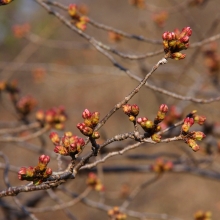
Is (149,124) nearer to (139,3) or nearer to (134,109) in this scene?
(134,109)

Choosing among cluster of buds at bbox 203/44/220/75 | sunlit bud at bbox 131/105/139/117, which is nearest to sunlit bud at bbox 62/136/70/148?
sunlit bud at bbox 131/105/139/117

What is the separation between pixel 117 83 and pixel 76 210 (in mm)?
4749

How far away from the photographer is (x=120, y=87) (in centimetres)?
1059

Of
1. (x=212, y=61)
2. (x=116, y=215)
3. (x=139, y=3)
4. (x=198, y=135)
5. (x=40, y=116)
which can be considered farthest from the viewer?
(x=212, y=61)

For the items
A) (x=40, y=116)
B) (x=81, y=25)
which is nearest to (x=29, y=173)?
(x=81, y=25)

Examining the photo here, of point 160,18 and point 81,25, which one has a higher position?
point 160,18

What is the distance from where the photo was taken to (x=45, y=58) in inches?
483

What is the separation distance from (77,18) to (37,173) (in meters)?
1.12

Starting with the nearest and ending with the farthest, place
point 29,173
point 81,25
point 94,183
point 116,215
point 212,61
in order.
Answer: point 29,173 → point 116,215 → point 81,25 → point 94,183 → point 212,61

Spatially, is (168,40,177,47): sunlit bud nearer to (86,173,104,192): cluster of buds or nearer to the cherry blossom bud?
the cherry blossom bud

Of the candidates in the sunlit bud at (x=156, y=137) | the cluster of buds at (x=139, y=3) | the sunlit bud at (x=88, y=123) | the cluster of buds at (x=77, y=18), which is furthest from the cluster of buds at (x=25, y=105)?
the sunlit bud at (x=156, y=137)

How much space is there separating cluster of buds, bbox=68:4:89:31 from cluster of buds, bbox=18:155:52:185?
102 centimetres

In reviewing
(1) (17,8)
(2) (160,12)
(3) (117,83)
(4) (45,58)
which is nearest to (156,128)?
(2) (160,12)

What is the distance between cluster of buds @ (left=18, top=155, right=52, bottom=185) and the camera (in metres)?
1.17
